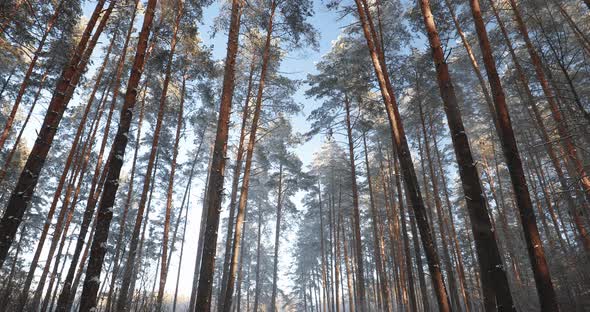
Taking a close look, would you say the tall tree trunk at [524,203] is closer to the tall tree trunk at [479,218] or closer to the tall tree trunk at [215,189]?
the tall tree trunk at [479,218]

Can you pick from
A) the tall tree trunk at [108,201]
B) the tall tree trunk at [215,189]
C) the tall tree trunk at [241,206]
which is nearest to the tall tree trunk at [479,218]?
the tall tree trunk at [215,189]

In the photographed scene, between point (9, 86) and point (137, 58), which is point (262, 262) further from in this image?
point (137, 58)

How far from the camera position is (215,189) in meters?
7.40

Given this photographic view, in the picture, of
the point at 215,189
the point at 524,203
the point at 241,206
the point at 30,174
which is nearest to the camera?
the point at 524,203

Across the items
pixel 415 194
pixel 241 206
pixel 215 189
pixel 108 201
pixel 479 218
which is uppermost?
pixel 241 206

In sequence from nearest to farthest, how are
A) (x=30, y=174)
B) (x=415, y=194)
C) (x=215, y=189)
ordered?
(x=30, y=174), (x=415, y=194), (x=215, y=189)

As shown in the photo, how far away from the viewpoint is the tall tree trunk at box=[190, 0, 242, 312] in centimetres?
647

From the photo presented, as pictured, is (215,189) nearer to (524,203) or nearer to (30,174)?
(30,174)

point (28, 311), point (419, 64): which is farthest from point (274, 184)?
point (28, 311)

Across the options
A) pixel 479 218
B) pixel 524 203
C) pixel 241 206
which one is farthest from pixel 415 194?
pixel 241 206

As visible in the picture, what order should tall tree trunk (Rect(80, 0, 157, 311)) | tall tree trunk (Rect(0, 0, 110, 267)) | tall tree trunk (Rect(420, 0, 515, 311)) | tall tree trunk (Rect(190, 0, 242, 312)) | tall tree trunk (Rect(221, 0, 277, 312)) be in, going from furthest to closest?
1. tall tree trunk (Rect(221, 0, 277, 312))
2. tall tree trunk (Rect(190, 0, 242, 312))
3. tall tree trunk (Rect(0, 0, 110, 267))
4. tall tree trunk (Rect(80, 0, 157, 311))
5. tall tree trunk (Rect(420, 0, 515, 311))

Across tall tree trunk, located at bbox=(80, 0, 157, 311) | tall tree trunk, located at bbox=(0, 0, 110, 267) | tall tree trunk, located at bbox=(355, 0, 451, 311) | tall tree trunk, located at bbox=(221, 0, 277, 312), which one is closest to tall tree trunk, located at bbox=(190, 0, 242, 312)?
tall tree trunk, located at bbox=(80, 0, 157, 311)

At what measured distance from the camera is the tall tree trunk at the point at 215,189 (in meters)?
6.47

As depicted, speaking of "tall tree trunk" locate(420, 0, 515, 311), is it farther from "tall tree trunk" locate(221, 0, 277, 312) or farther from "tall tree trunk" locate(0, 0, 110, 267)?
"tall tree trunk" locate(0, 0, 110, 267)
